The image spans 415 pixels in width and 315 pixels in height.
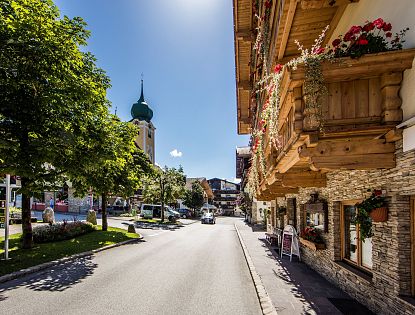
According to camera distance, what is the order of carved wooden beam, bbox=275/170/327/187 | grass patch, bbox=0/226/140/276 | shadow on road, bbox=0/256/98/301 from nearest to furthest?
shadow on road, bbox=0/256/98/301 < carved wooden beam, bbox=275/170/327/187 < grass patch, bbox=0/226/140/276

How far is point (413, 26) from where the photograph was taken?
4.70 meters

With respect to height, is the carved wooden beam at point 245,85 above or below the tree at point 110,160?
above

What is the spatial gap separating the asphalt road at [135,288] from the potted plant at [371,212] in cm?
294

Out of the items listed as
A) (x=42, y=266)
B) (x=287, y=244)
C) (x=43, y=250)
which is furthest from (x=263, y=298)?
(x=43, y=250)

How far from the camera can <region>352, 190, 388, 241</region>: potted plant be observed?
5.59 meters

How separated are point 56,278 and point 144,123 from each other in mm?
64223

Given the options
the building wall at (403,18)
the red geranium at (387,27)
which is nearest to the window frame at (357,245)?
the building wall at (403,18)

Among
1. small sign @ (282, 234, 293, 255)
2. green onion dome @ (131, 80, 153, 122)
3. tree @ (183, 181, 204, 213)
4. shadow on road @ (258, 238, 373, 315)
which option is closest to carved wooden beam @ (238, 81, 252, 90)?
small sign @ (282, 234, 293, 255)

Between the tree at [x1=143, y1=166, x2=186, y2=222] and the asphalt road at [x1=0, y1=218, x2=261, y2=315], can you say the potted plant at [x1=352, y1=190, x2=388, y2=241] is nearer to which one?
the asphalt road at [x1=0, y1=218, x2=261, y2=315]

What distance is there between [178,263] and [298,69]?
32.3 feet

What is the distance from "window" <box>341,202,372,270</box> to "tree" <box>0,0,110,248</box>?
30.3ft

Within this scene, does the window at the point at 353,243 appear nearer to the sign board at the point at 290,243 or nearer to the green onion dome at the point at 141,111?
the sign board at the point at 290,243

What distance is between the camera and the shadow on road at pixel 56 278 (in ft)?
27.5

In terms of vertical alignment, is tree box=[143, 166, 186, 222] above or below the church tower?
below
